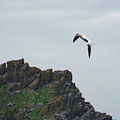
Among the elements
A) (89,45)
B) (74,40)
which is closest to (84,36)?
(89,45)

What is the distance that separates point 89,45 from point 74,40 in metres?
5.32

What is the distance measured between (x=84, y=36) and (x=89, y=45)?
110 cm

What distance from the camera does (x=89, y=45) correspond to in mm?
43875

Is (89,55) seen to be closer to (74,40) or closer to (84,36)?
(84,36)

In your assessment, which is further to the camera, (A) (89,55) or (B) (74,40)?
(B) (74,40)

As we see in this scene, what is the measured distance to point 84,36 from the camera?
44375mm

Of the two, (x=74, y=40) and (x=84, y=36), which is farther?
(x=74, y=40)

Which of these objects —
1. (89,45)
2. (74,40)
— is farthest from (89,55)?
(74,40)

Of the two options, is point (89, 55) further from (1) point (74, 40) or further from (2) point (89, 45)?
(1) point (74, 40)

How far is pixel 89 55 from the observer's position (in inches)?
1741

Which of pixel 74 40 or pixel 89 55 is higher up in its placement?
pixel 74 40

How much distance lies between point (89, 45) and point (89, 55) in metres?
1.00

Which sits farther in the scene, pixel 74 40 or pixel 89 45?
pixel 74 40

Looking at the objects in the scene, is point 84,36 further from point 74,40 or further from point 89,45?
point 74,40
